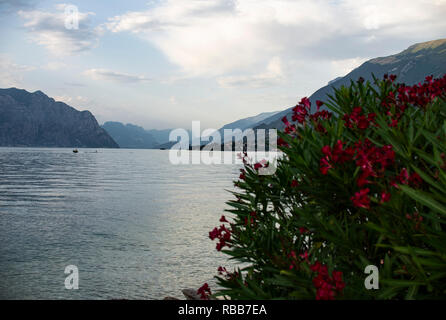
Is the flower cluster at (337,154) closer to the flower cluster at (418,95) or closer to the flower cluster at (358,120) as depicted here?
the flower cluster at (358,120)

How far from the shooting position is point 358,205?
2.57m

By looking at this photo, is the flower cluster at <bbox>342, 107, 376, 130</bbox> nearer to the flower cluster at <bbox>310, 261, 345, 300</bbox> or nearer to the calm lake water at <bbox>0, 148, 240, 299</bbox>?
the flower cluster at <bbox>310, 261, 345, 300</bbox>

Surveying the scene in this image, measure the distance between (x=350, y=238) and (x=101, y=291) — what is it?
13.4 meters

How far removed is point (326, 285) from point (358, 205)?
0.59 m

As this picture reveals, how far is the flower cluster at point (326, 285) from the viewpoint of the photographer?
2.51 meters

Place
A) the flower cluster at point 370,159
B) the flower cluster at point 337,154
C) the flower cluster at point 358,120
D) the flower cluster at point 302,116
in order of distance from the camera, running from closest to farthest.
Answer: the flower cluster at point 370,159
the flower cluster at point 337,154
the flower cluster at point 358,120
the flower cluster at point 302,116

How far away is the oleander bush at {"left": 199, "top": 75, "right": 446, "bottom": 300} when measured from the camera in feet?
8.54

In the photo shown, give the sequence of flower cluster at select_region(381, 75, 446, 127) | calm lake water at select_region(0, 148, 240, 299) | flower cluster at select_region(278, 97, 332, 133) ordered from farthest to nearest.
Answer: calm lake water at select_region(0, 148, 240, 299), flower cluster at select_region(278, 97, 332, 133), flower cluster at select_region(381, 75, 446, 127)

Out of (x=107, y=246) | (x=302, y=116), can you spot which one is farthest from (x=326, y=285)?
(x=107, y=246)

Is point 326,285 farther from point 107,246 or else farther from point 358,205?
point 107,246

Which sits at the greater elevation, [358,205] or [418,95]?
[418,95]

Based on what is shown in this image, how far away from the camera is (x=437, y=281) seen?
102 inches

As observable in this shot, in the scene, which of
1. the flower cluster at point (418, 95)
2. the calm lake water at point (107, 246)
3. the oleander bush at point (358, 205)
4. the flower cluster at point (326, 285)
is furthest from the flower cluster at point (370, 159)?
the calm lake water at point (107, 246)

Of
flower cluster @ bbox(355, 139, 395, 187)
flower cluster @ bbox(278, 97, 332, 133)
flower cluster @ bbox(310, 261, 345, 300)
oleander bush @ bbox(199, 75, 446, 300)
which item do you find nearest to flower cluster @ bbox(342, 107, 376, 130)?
oleander bush @ bbox(199, 75, 446, 300)
